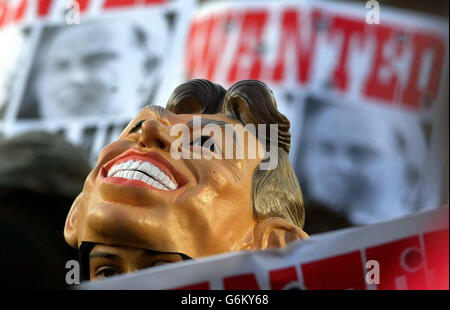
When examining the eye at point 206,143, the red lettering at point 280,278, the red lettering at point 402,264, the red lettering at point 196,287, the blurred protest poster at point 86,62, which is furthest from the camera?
the blurred protest poster at point 86,62

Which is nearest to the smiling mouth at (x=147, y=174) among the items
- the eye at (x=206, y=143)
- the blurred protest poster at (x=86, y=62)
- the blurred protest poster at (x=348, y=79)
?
the eye at (x=206, y=143)

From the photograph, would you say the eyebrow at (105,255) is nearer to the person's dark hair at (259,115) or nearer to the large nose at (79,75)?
the person's dark hair at (259,115)

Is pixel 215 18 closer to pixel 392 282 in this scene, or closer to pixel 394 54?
pixel 394 54

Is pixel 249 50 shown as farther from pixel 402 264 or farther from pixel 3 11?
pixel 402 264

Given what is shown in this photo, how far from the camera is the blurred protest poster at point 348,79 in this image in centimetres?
623

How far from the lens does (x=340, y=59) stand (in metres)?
6.50

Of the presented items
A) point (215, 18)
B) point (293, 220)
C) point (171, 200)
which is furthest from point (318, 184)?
point (171, 200)

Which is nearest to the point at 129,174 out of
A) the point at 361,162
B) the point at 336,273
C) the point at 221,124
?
the point at 221,124

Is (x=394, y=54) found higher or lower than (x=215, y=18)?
lower

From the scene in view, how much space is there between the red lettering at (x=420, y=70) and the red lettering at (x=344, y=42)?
19.6 inches

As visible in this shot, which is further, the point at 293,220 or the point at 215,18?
the point at 215,18

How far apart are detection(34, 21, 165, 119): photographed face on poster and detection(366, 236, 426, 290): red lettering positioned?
13.2ft
